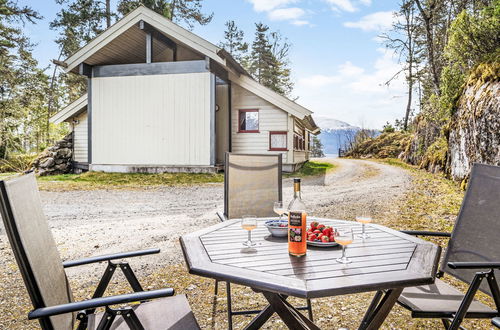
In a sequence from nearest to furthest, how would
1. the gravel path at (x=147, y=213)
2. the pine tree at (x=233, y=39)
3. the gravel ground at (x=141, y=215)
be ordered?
the gravel ground at (x=141, y=215) < the gravel path at (x=147, y=213) < the pine tree at (x=233, y=39)

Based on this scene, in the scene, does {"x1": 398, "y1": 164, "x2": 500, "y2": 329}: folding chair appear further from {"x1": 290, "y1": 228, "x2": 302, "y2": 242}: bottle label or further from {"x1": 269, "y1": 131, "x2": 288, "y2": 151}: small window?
{"x1": 269, "y1": 131, "x2": 288, "y2": 151}: small window

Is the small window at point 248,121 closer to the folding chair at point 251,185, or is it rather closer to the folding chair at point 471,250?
the folding chair at point 251,185

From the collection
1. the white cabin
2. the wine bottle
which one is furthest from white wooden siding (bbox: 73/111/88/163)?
the wine bottle

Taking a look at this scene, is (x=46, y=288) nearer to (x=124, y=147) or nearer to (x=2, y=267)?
(x=2, y=267)

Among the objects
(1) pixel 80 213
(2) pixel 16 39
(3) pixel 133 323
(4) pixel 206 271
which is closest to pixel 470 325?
(4) pixel 206 271

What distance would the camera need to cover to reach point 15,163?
16625 millimetres

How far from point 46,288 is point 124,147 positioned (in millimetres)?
12263

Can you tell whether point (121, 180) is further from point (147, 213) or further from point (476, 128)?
point (476, 128)

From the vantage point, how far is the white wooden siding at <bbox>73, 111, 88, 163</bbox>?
14.1 meters

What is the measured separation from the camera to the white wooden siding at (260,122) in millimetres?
13211

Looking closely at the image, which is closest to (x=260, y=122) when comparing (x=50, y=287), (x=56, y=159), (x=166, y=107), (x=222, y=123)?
(x=222, y=123)

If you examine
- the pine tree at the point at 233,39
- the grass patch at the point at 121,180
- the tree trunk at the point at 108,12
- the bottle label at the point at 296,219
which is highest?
the pine tree at the point at 233,39

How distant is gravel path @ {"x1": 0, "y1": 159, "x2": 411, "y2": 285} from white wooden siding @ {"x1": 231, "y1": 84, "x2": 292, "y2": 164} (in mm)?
3548

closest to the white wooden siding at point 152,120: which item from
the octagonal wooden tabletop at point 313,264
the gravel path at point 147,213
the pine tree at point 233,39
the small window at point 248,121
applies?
the small window at point 248,121
